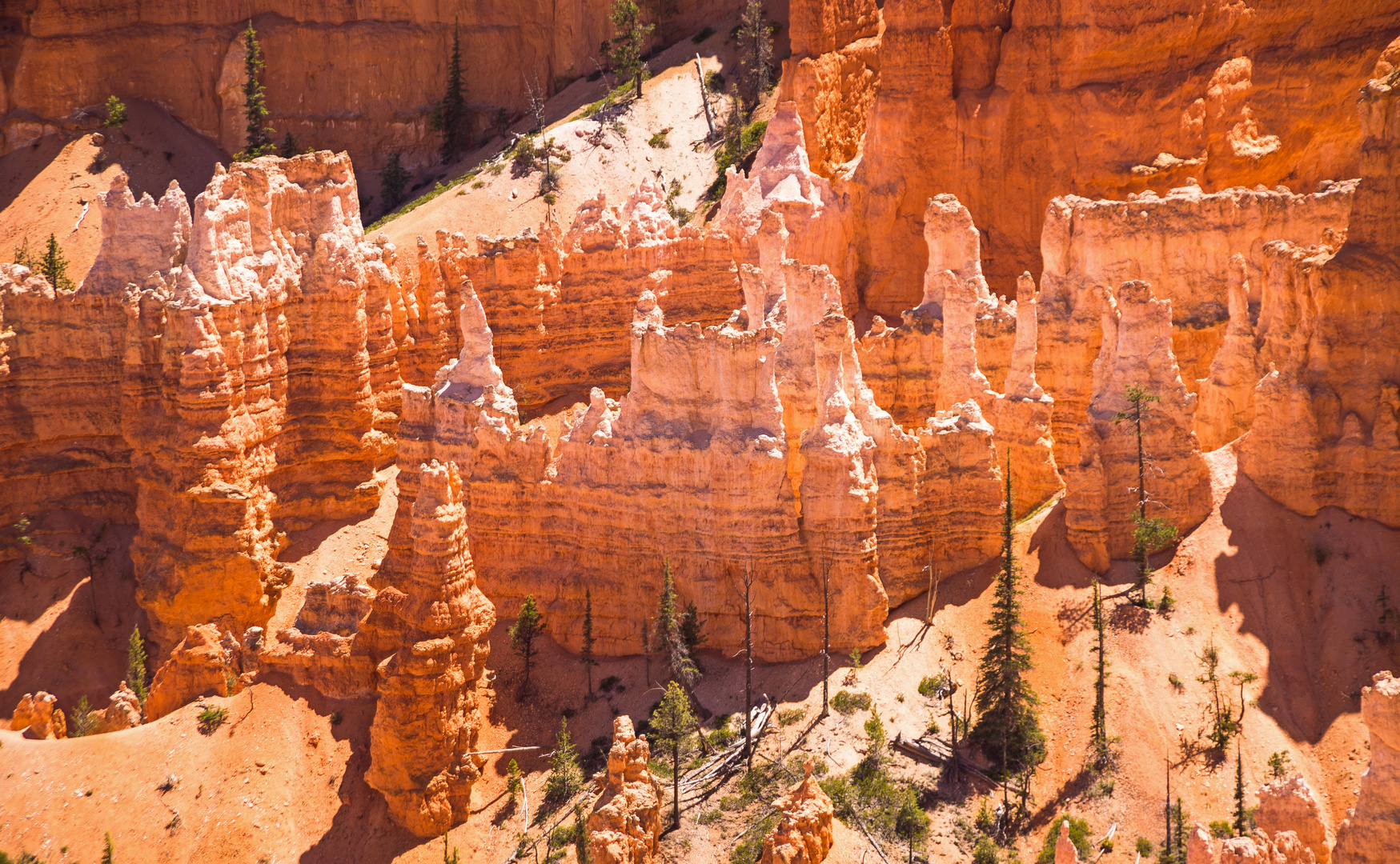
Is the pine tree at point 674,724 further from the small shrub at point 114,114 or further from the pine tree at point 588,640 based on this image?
the small shrub at point 114,114

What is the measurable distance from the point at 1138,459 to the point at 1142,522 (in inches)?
71.4

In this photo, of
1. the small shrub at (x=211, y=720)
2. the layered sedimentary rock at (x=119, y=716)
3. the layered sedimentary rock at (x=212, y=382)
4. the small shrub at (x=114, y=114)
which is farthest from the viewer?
the small shrub at (x=114, y=114)

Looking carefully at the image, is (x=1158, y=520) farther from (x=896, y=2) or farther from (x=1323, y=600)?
(x=896, y=2)

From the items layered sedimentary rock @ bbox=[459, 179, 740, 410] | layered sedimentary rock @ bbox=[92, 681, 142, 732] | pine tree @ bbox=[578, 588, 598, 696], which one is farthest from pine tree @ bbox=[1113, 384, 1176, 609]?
layered sedimentary rock @ bbox=[92, 681, 142, 732]

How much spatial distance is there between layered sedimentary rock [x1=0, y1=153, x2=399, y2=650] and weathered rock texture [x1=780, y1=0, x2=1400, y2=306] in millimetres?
19128

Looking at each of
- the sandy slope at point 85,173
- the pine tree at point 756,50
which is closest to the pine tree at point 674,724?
the sandy slope at point 85,173

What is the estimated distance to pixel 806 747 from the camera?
3100 centimetres

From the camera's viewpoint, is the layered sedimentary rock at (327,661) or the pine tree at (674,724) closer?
the pine tree at (674,724)

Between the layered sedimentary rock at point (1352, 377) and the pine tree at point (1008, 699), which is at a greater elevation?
the layered sedimentary rock at point (1352, 377)

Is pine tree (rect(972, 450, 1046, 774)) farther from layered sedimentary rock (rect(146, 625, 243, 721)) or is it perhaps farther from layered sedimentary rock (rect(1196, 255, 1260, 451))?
layered sedimentary rock (rect(146, 625, 243, 721))

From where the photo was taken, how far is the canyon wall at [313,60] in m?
74.9

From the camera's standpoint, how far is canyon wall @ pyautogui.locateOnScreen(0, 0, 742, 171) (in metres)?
74.9

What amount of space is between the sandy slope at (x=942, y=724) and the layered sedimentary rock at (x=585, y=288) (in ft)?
51.2

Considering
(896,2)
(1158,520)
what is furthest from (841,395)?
(896,2)
